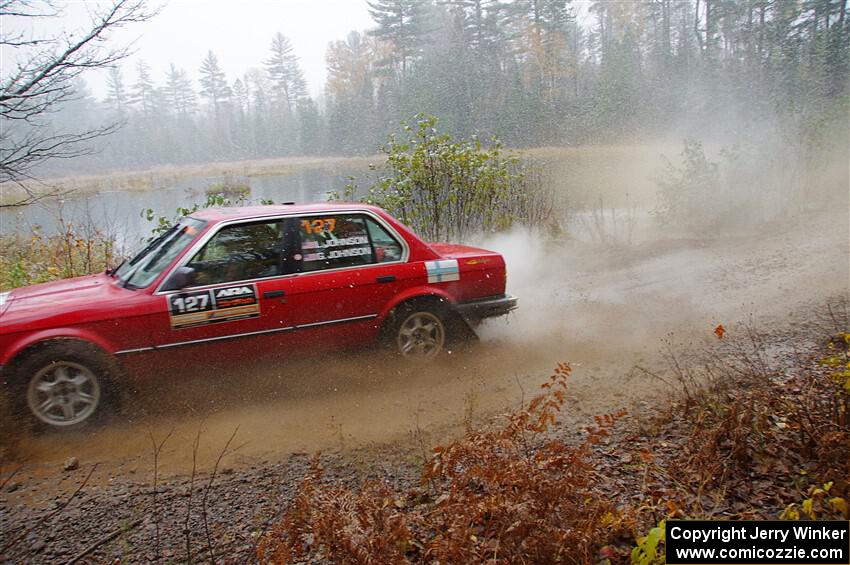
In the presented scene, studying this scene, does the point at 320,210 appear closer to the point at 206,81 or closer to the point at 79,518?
the point at 79,518

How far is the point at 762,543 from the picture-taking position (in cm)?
262

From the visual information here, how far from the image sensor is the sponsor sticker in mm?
5703

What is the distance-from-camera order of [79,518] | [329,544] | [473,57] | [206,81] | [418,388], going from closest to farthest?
[329,544] → [79,518] → [418,388] → [473,57] → [206,81]

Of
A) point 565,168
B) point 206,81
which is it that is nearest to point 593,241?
point 565,168

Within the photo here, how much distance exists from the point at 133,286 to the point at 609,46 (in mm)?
30142

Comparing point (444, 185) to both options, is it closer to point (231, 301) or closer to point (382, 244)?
point (382, 244)

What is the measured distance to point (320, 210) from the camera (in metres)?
5.42

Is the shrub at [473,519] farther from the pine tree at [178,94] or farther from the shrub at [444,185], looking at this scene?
the pine tree at [178,94]

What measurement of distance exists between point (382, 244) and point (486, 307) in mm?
1339

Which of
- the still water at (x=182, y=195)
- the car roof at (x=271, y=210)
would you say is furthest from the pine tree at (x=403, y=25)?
the car roof at (x=271, y=210)

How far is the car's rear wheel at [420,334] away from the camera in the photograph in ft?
18.4

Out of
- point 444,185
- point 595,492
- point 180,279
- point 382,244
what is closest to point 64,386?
point 180,279

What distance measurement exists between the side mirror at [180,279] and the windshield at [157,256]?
0.18 m

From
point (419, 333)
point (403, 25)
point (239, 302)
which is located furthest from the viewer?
point (403, 25)
